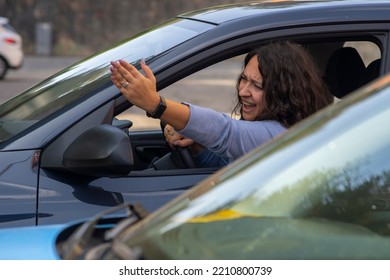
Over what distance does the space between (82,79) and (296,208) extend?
1795 mm

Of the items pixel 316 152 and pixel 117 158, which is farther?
pixel 117 158

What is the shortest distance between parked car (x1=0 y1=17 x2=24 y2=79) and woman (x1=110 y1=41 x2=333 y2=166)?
14518 mm

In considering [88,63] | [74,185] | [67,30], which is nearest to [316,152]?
[74,185]

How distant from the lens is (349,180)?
2.11 metres

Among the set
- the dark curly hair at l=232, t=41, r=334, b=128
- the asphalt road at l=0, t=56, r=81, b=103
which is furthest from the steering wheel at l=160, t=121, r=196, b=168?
the asphalt road at l=0, t=56, r=81, b=103

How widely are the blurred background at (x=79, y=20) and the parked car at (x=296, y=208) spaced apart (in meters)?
23.7

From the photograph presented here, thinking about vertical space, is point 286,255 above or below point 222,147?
above

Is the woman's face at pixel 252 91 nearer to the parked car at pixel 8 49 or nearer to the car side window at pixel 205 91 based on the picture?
the car side window at pixel 205 91

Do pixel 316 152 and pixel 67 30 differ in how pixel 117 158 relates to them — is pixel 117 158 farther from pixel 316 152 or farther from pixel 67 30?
pixel 67 30

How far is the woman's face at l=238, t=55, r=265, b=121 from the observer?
359 cm

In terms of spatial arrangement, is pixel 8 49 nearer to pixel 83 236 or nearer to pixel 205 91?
pixel 205 91

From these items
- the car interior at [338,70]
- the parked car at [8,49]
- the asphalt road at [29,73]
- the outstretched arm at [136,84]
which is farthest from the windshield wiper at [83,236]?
the parked car at [8,49]

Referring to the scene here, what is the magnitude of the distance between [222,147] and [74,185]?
0.55 meters

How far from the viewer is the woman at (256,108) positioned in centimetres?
333
